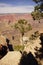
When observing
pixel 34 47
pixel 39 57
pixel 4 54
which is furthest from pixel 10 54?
pixel 34 47

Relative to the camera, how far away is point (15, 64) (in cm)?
2992

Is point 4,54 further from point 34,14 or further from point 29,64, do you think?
point 34,14

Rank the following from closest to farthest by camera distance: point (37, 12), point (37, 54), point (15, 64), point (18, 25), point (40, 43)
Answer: point (37, 12) → point (15, 64) → point (37, 54) → point (40, 43) → point (18, 25)

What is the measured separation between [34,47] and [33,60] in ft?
23.8

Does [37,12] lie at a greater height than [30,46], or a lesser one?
greater

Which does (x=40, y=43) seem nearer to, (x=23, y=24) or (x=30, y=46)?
(x=30, y=46)

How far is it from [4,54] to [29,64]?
14.2 ft

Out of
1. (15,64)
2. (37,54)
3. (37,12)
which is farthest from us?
(37,54)

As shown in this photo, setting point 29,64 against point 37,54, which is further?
point 37,54

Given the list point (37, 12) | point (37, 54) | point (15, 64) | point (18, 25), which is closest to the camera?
point (37, 12)

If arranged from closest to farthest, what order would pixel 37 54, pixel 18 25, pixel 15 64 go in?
pixel 15 64, pixel 37 54, pixel 18 25

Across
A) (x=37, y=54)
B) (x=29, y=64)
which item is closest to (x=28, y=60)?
(x=29, y=64)

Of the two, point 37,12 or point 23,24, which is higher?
point 37,12

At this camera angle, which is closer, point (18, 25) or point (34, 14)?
point (34, 14)
